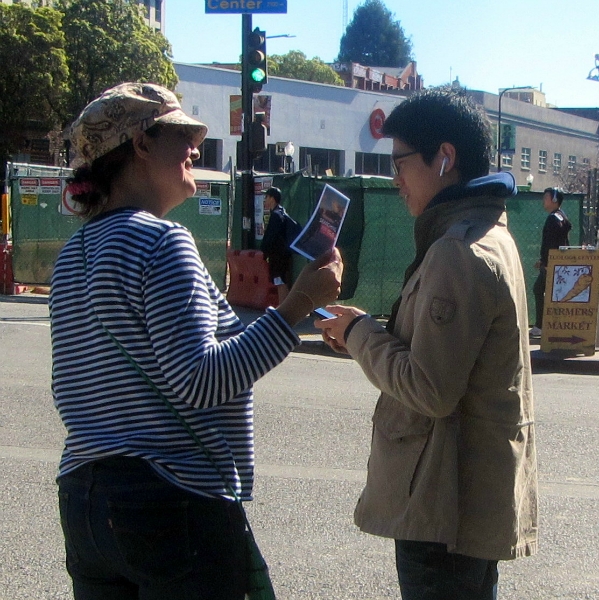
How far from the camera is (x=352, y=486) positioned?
5508 mm

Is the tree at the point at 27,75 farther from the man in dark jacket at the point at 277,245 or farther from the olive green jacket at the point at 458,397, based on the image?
the olive green jacket at the point at 458,397

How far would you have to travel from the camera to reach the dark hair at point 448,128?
7.60 ft

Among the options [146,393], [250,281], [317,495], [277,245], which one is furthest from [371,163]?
[146,393]

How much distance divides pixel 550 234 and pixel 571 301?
1.12 meters

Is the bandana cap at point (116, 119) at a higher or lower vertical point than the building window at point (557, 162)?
lower

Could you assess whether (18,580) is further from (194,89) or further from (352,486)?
(194,89)

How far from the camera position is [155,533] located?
6.45 ft

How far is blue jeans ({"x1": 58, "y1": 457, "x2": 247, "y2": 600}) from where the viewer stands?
196 centimetres

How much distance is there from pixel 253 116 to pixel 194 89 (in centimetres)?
3124

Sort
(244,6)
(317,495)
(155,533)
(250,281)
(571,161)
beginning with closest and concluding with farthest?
(155,533), (317,495), (244,6), (250,281), (571,161)

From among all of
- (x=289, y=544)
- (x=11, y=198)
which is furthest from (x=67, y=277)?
(x=11, y=198)

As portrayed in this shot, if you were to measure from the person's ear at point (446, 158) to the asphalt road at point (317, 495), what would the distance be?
231 centimetres

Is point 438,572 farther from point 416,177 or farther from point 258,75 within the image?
point 258,75

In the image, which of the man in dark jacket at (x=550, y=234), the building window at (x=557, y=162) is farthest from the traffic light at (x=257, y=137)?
the building window at (x=557, y=162)
